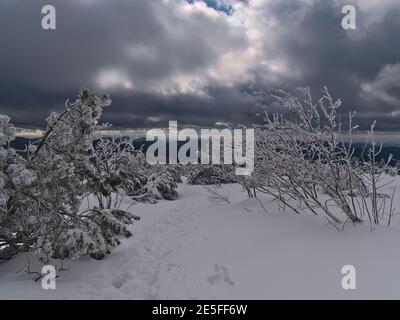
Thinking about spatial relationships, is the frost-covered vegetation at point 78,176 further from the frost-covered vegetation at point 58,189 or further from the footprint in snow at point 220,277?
the footprint in snow at point 220,277

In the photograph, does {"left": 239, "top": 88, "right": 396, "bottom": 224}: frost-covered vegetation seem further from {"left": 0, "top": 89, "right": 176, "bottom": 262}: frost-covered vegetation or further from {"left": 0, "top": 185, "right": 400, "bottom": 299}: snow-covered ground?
{"left": 0, "top": 89, "right": 176, "bottom": 262}: frost-covered vegetation

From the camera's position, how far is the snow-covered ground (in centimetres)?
463

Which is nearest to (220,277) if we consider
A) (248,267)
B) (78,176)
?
(248,267)

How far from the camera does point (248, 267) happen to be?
543 centimetres

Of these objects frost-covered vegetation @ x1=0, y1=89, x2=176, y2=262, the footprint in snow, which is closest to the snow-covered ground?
the footprint in snow

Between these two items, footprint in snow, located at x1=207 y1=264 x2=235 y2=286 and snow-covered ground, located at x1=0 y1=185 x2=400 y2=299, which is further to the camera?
footprint in snow, located at x1=207 y1=264 x2=235 y2=286

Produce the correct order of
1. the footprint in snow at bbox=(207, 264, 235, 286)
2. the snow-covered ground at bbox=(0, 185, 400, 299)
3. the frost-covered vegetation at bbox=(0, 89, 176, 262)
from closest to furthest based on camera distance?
the snow-covered ground at bbox=(0, 185, 400, 299)
the footprint in snow at bbox=(207, 264, 235, 286)
the frost-covered vegetation at bbox=(0, 89, 176, 262)

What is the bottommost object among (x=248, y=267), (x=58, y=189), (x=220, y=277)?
(x=220, y=277)

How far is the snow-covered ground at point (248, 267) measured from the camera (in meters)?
4.63

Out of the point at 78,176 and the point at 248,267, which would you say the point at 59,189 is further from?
the point at 248,267

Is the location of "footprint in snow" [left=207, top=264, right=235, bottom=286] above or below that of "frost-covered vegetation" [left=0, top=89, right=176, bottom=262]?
below
